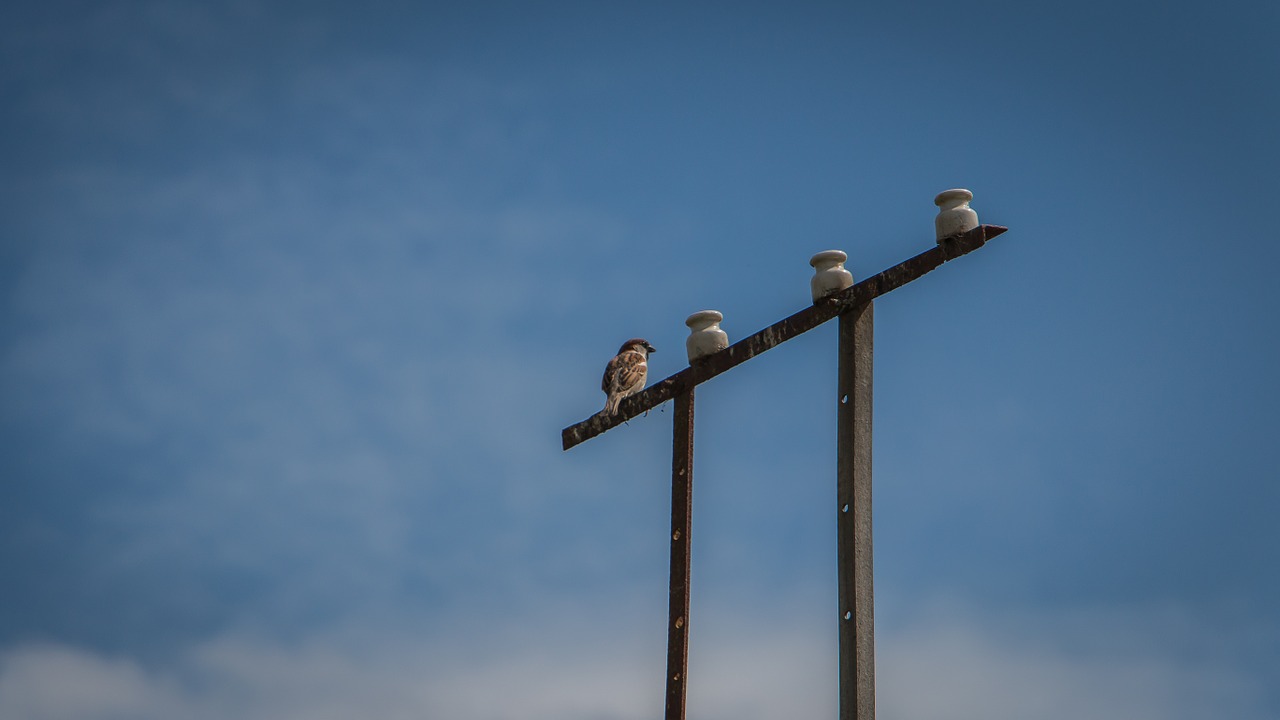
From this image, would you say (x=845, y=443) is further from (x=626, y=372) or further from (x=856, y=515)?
(x=626, y=372)

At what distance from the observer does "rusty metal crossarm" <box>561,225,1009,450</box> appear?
→ 9.85m

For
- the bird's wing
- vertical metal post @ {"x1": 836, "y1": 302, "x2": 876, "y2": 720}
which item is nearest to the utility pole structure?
vertical metal post @ {"x1": 836, "y1": 302, "x2": 876, "y2": 720}

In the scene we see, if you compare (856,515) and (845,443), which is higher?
(845,443)

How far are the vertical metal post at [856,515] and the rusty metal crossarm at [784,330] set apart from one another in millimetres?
136

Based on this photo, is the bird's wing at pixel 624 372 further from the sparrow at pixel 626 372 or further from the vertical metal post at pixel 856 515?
the vertical metal post at pixel 856 515

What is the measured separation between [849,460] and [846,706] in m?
1.56

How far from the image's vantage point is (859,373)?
31.6 ft

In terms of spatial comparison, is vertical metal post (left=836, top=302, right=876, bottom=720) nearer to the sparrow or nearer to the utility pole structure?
the utility pole structure

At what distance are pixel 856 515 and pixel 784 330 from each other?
1.61 meters

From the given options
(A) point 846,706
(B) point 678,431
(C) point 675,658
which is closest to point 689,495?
(B) point 678,431

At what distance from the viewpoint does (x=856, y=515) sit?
9266 millimetres

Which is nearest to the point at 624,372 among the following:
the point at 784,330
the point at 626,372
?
the point at 626,372

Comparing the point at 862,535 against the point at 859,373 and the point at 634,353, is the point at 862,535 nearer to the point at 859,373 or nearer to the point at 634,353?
the point at 859,373

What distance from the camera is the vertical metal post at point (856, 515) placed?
29.3 ft
